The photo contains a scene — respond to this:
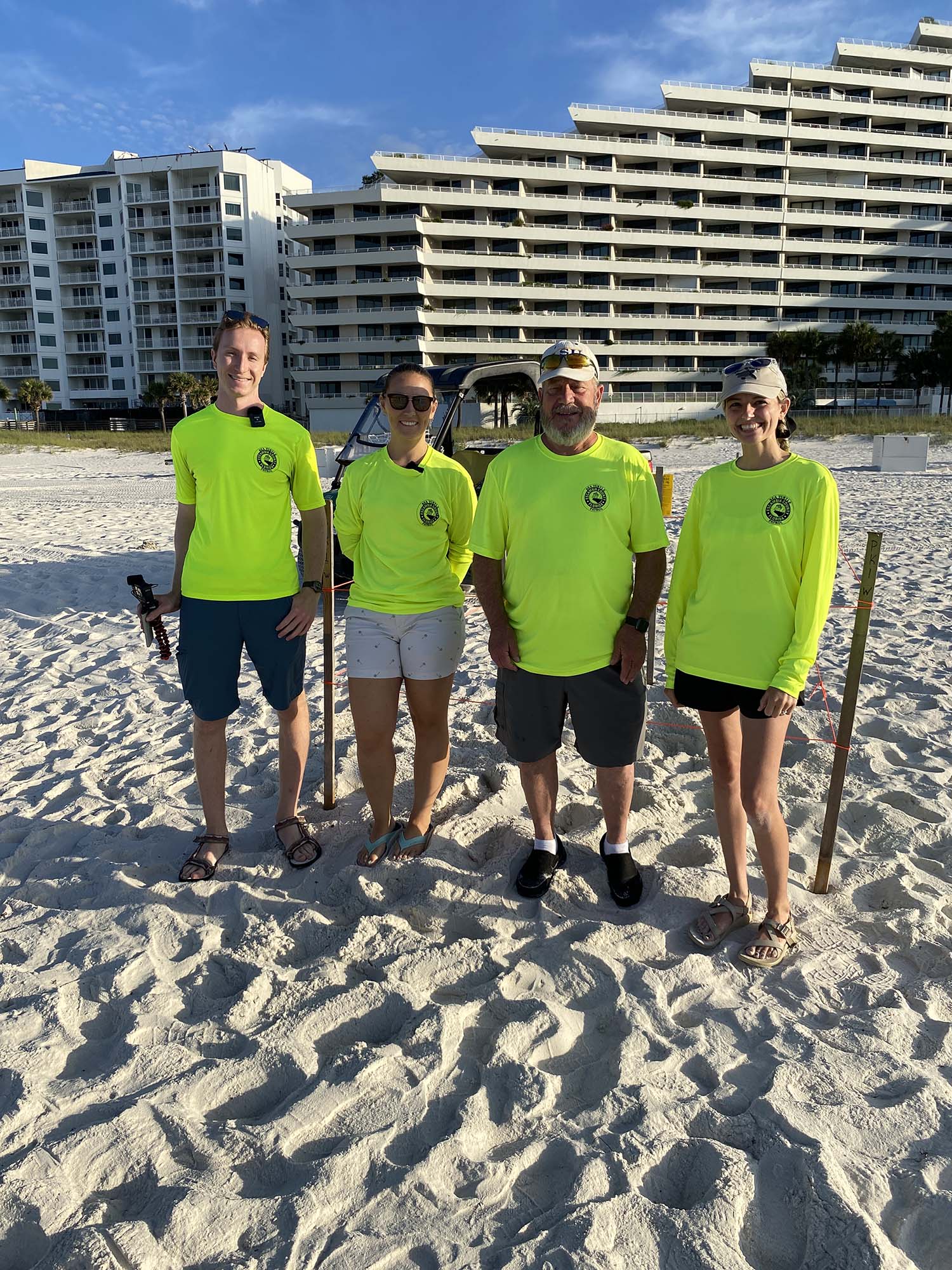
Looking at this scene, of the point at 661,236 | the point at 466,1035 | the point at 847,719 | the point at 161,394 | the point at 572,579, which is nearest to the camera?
the point at 466,1035

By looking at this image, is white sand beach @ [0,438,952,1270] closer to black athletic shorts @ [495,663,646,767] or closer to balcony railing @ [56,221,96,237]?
black athletic shorts @ [495,663,646,767]

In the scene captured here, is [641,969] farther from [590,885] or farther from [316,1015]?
[316,1015]

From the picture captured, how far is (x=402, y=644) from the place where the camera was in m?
3.32

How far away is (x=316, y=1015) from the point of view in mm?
2639

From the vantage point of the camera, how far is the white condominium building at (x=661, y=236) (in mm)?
56438

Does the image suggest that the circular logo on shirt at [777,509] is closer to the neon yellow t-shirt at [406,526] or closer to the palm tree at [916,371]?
the neon yellow t-shirt at [406,526]

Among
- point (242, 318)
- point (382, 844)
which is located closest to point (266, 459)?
point (242, 318)

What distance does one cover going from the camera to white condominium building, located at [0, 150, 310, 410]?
203 ft

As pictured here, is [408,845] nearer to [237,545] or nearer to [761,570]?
[237,545]

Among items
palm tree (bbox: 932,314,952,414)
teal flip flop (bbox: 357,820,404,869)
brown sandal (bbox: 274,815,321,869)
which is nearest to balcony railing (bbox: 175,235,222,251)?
palm tree (bbox: 932,314,952,414)

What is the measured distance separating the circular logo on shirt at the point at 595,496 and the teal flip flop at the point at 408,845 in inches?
64.8

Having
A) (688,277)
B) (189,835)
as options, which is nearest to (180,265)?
(688,277)

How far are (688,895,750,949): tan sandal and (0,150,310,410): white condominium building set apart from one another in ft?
209

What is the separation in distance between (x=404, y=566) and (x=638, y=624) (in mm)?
948
